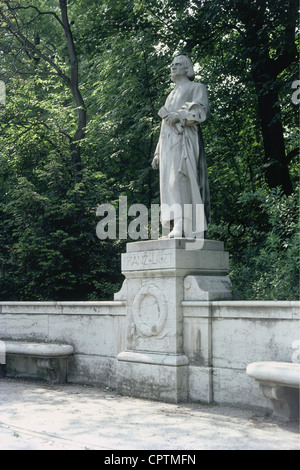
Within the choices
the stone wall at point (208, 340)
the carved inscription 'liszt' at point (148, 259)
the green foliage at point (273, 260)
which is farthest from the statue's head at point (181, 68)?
the stone wall at point (208, 340)

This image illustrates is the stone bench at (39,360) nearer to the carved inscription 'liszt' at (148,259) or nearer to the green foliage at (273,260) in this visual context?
the carved inscription 'liszt' at (148,259)

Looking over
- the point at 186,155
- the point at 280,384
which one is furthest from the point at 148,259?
the point at 280,384

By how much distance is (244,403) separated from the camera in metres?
6.32

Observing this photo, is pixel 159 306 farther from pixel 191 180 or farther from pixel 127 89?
pixel 127 89

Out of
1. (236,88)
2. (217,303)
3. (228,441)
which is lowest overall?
(228,441)

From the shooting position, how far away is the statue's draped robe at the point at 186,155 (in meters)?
7.32

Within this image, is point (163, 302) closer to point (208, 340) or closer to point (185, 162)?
point (208, 340)

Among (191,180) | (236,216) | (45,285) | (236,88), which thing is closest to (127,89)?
(236,88)

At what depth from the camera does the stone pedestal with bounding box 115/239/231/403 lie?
689cm

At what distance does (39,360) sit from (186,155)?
3.69 m

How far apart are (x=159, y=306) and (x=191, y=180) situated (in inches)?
63.6

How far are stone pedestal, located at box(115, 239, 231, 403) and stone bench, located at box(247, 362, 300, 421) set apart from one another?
133 cm

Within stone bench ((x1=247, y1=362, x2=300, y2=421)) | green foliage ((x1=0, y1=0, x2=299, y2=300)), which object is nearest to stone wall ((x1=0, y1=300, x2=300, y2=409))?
stone bench ((x1=247, y1=362, x2=300, y2=421))

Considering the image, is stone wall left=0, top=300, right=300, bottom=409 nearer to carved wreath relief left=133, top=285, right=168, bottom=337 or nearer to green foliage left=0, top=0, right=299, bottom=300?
carved wreath relief left=133, top=285, right=168, bottom=337
